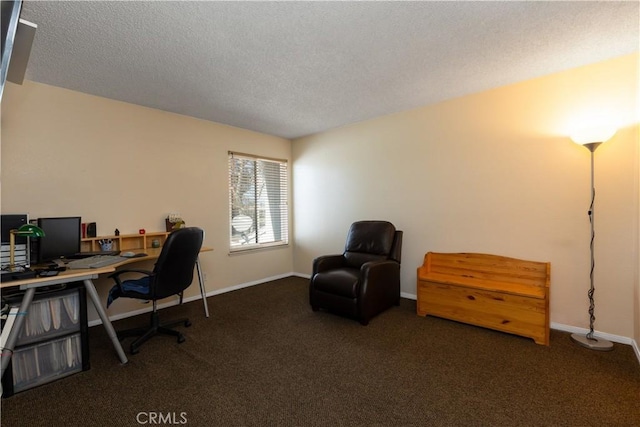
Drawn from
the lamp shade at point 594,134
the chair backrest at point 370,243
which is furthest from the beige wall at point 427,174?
the chair backrest at point 370,243

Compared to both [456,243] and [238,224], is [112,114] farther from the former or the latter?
[456,243]

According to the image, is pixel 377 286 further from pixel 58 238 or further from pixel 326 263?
pixel 58 238

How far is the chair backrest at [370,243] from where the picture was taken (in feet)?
11.6

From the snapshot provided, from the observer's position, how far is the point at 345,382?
202cm

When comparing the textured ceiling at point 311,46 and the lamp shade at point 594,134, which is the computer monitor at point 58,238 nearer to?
the textured ceiling at point 311,46

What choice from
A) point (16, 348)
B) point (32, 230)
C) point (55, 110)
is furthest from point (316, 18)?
point (16, 348)

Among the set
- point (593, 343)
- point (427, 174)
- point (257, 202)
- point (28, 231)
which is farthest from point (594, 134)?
point (28, 231)

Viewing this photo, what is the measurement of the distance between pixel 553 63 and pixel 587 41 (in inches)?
13.6

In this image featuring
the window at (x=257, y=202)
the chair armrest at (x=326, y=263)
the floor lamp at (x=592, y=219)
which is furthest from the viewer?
the window at (x=257, y=202)

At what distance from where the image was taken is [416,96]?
10.8 ft

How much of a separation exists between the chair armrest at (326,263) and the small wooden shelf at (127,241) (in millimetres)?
1808

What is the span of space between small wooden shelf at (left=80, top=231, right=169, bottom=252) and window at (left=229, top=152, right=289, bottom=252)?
1075 millimetres

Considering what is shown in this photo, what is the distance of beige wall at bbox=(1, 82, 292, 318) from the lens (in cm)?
270

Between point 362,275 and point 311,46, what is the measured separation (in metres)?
2.15
